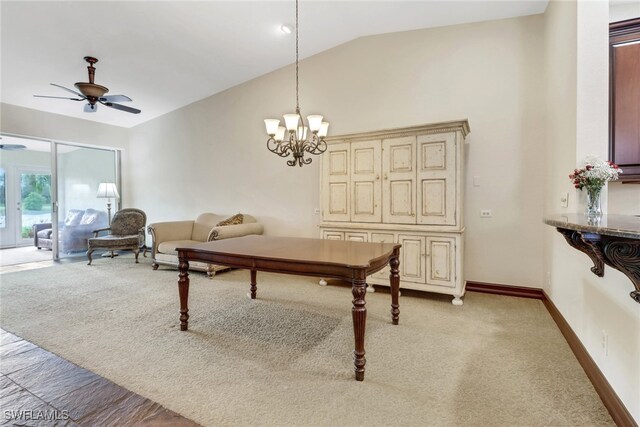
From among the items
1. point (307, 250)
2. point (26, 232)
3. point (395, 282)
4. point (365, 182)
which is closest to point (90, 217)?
point (26, 232)

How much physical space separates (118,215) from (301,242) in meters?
4.73

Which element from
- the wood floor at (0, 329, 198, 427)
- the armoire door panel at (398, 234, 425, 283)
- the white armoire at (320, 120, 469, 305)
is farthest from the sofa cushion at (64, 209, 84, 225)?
the armoire door panel at (398, 234, 425, 283)

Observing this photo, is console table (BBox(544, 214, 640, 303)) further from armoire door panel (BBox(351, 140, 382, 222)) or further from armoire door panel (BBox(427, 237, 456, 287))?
armoire door panel (BBox(351, 140, 382, 222))

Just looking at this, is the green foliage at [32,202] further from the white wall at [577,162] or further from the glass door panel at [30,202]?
the white wall at [577,162]

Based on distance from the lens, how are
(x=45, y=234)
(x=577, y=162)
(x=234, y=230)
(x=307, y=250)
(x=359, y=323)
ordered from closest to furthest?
(x=359, y=323), (x=577, y=162), (x=307, y=250), (x=234, y=230), (x=45, y=234)

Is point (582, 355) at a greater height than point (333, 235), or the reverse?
point (333, 235)

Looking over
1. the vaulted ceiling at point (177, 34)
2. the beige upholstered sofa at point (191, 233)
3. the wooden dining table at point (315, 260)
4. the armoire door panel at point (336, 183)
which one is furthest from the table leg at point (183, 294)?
the vaulted ceiling at point (177, 34)

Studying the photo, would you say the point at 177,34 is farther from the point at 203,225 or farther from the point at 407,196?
the point at 407,196

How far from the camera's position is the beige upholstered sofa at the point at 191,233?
443cm

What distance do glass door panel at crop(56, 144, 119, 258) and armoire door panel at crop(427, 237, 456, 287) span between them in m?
6.51

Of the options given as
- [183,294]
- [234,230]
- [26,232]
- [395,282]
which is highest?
[234,230]

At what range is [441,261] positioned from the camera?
3.29 m

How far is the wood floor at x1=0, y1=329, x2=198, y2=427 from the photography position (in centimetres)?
155

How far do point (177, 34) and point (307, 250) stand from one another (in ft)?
11.1
